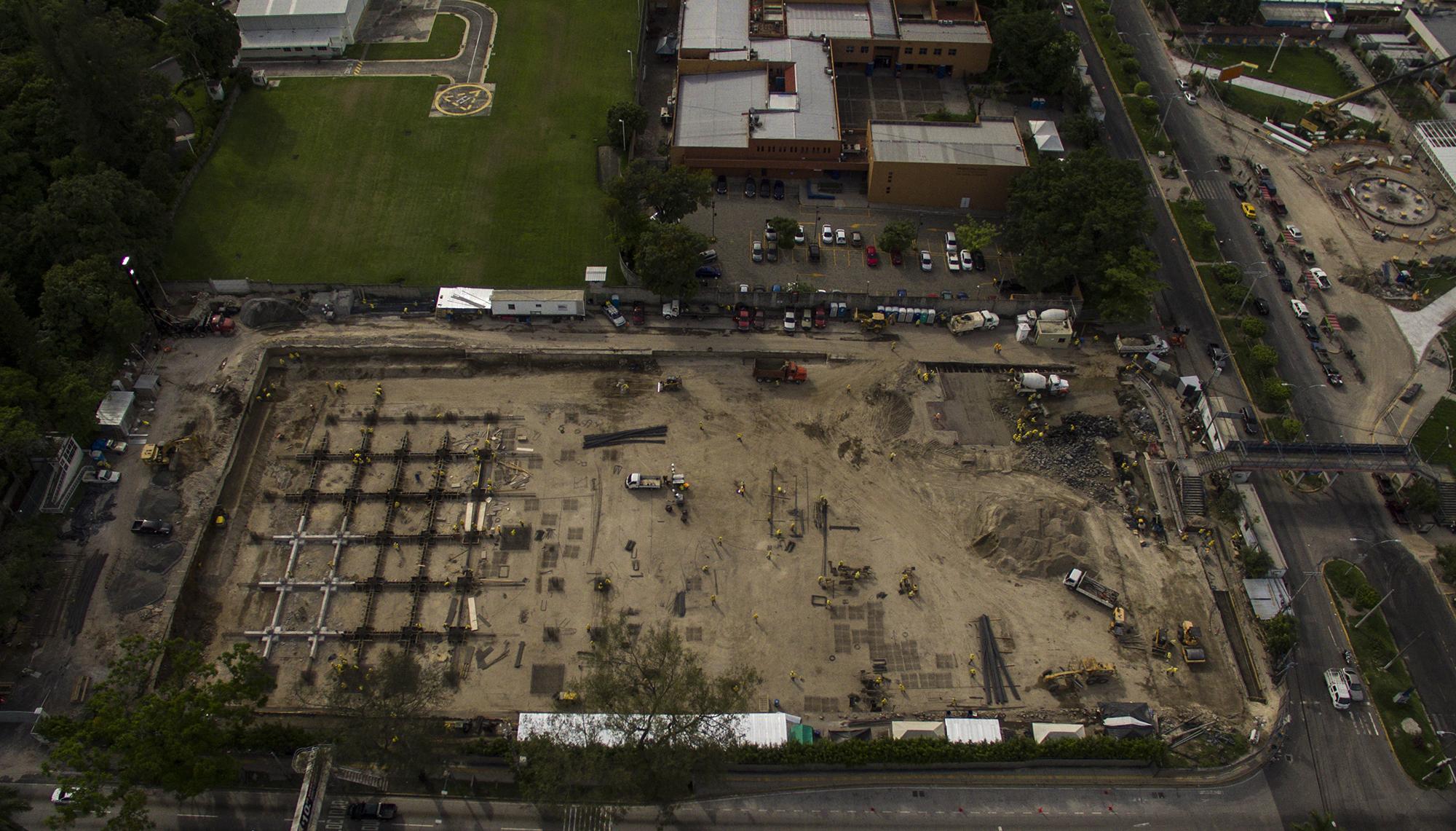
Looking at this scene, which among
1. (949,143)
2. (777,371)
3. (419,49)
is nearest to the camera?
(777,371)

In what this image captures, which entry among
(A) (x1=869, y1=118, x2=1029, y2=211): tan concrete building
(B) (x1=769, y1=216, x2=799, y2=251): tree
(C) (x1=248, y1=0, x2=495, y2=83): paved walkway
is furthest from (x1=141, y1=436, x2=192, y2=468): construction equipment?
(A) (x1=869, y1=118, x2=1029, y2=211): tan concrete building

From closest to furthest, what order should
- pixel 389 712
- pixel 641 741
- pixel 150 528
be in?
pixel 641 741, pixel 389 712, pixel 150 528

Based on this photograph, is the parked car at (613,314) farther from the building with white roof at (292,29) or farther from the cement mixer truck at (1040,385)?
the building with white roof at (292,29)

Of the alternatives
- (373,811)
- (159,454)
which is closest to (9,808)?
(373,811)

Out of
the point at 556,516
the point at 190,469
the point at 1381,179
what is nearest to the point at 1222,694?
the point at 556,516

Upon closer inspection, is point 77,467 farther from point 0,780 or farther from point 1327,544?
point 1327,544

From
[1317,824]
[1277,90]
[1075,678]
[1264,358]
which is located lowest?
[1075,678]

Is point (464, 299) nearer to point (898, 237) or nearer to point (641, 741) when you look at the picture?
point (898, 237)

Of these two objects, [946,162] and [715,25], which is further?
[715,25]
